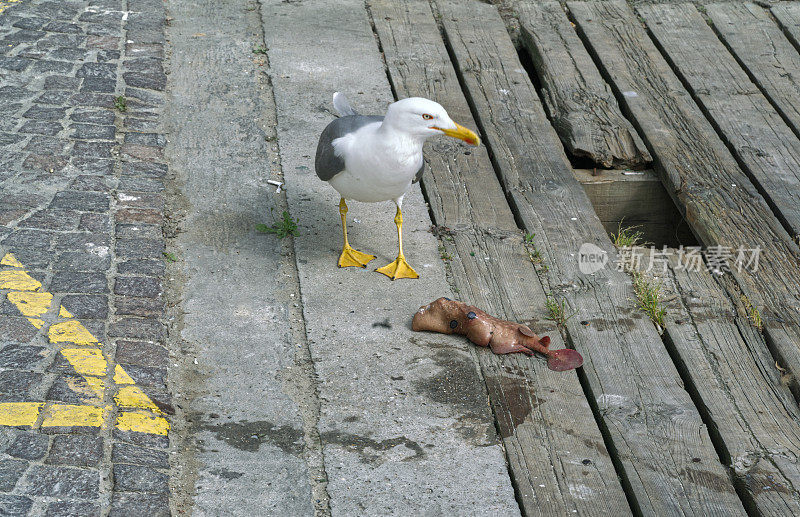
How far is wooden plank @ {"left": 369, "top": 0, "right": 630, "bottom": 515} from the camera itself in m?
3.23

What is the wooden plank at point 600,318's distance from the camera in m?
3.26

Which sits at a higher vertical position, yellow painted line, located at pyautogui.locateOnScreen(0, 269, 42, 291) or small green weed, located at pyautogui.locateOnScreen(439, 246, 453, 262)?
yellow painted line, located at pyautogui.locateOnScreen(0, 269, 42, 291)

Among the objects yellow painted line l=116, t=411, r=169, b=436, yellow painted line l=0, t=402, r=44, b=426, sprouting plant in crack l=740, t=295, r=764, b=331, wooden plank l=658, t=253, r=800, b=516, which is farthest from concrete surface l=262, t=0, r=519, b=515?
sprouting plant in crack l=740, t=295, r=764, b=331

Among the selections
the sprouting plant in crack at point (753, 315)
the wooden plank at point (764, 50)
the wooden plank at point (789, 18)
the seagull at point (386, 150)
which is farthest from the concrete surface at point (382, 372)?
the wooden plank at point (789, 18)

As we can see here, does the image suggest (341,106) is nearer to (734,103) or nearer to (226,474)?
(226,474)

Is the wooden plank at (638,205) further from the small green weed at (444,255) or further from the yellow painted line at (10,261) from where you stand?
the yellow painted line at (10,261)

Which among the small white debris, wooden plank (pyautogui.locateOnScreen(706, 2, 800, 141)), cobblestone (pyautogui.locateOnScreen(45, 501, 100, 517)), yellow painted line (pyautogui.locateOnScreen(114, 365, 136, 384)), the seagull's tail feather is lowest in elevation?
the small white debris

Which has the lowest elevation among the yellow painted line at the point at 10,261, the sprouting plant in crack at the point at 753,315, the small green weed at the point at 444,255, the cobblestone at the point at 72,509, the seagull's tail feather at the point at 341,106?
the small green weed at the point at 444,255

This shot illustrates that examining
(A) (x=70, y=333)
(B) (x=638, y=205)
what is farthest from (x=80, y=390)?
(B) (x=638, y=205)

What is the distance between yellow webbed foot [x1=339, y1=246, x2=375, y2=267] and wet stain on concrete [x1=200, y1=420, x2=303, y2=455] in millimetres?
1133

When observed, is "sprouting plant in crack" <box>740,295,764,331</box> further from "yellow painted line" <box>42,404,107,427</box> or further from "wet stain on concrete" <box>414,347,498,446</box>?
"yellow painted line" <box>42,404,107,427</box>

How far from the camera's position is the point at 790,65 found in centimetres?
627

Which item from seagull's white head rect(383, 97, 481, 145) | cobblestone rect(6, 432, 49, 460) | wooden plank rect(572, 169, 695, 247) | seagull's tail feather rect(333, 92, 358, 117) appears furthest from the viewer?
wooden plank rect(572, 169, 695, 247)

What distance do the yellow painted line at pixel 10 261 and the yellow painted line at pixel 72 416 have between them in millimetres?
1032
